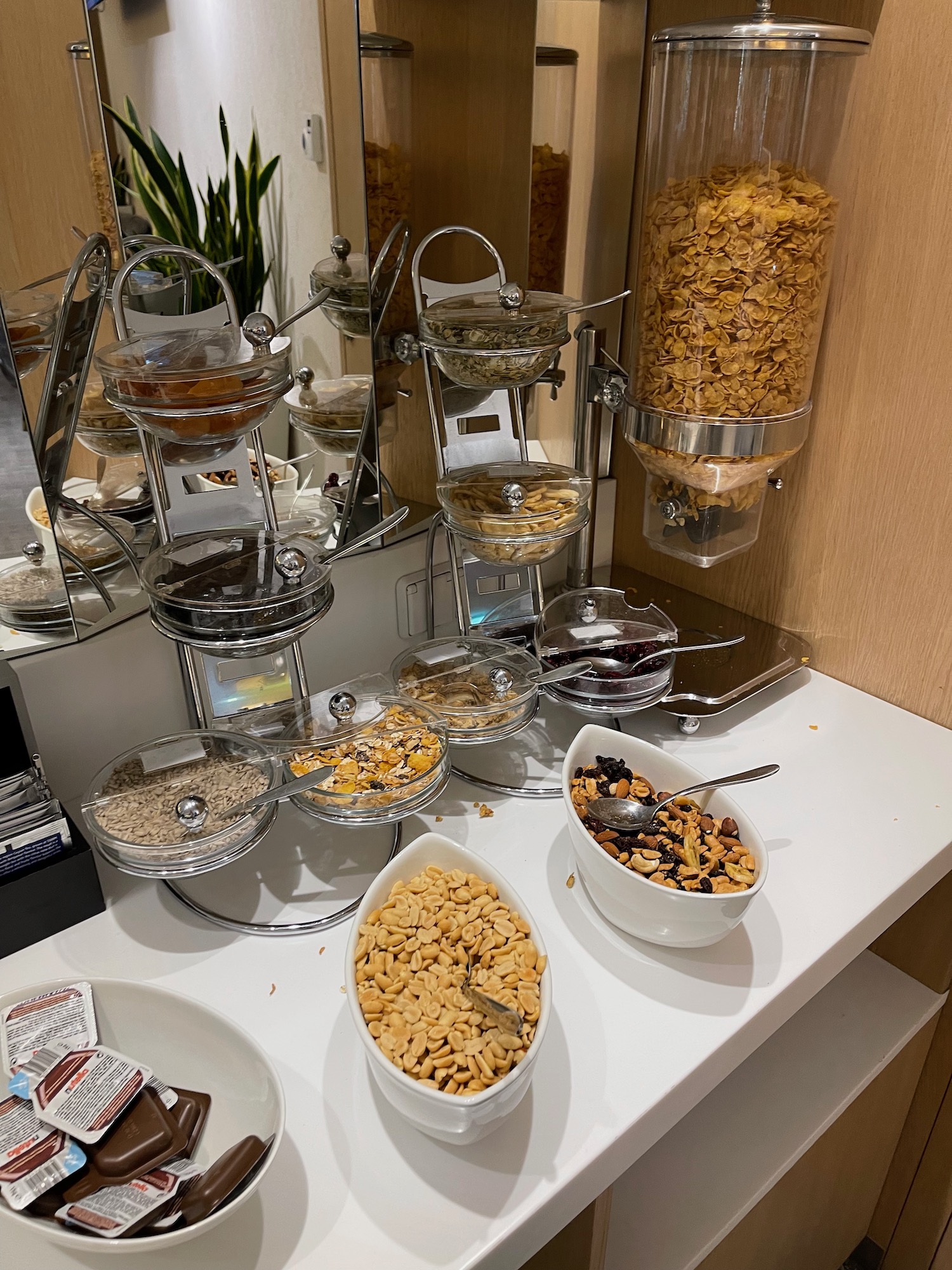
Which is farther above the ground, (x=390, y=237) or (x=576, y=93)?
(x=576, y=93)

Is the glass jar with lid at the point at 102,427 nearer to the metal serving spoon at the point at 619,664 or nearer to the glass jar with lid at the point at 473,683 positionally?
the glass jar with lid at the point at 473,683

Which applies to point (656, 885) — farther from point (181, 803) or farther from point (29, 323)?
point (29, 323)

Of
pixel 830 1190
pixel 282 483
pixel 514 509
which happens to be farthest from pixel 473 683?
pixel 830 1190

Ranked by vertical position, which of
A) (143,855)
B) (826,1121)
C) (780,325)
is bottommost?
(826,1121)

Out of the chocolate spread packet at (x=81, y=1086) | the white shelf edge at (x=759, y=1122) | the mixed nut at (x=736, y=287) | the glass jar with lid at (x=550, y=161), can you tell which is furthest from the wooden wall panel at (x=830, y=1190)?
the glass jar with lid at (x=550, y=161)

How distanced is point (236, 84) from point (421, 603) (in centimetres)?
56

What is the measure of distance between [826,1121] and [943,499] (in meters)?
0.64

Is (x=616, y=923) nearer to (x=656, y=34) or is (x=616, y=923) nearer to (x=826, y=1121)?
(x=826, y=1121)

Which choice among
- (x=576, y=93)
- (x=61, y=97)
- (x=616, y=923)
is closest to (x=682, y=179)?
(x=576, y=93)

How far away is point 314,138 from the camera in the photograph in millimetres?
854

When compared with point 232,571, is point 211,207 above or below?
above

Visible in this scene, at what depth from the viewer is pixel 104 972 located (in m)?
0.75

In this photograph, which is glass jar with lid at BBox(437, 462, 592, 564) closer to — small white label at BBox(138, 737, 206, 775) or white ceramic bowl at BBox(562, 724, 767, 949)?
white ceramic bowl at BBox(562, 724, 767, 949)

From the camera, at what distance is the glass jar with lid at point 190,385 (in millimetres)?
690
